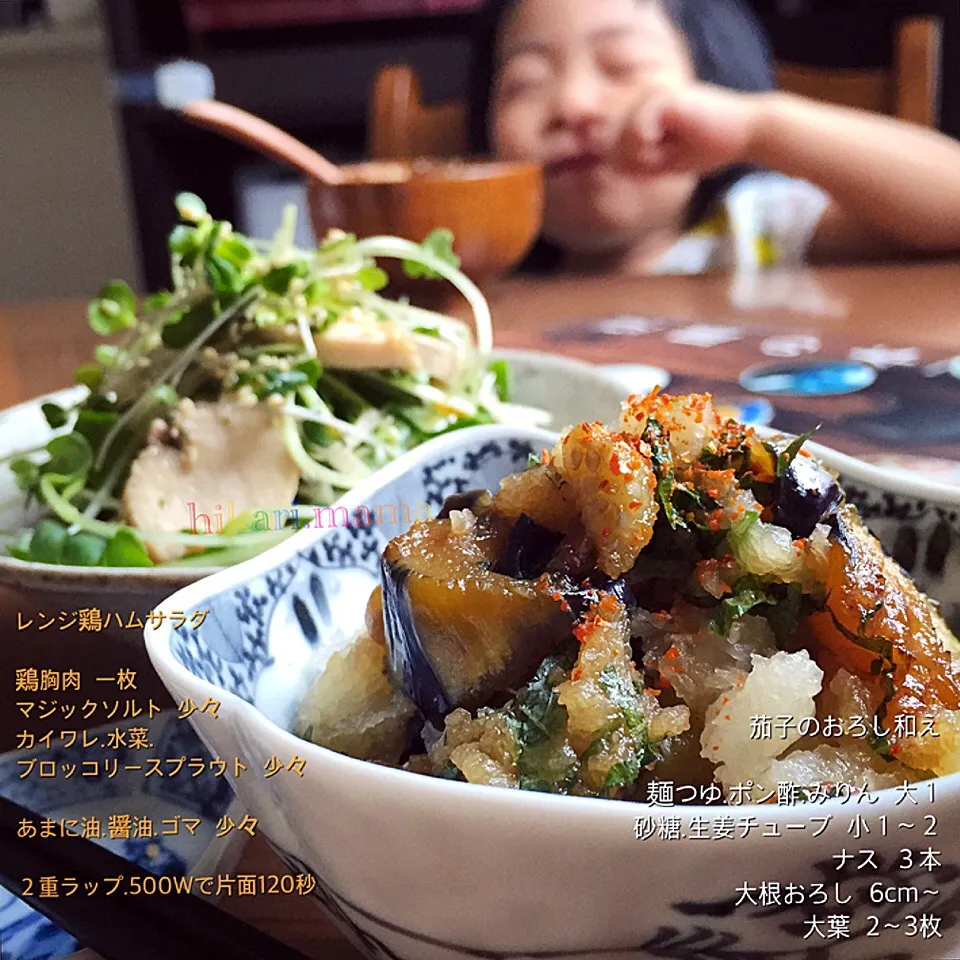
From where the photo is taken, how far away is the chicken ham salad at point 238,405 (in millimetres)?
725

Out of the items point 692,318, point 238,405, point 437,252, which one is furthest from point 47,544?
point 692,318

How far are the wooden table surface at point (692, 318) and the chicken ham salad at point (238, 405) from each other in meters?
0.34

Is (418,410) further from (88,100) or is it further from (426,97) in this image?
(88,100)

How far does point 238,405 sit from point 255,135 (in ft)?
2.21

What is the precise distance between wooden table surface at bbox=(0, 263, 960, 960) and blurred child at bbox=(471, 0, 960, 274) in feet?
1.03

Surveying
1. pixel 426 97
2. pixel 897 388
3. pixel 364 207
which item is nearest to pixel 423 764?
pixel 897 388

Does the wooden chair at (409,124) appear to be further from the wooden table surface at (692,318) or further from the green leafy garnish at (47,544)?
the green leafy garnish at (47,544)

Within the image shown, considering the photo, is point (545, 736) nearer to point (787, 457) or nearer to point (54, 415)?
point (787, 457)

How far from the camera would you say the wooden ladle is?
127cm

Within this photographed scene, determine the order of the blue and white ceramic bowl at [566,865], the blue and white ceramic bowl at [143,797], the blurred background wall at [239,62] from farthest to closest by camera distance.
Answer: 1. the blurred background wall at [239,62]
2. the blue and white ceramic bowl at [143,797]
3. the blue and white ceramic bowl at [566,865]

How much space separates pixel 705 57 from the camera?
92.6 inches

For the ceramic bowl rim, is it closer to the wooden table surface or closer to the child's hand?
the wooden table surface

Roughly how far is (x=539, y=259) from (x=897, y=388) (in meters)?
1.40

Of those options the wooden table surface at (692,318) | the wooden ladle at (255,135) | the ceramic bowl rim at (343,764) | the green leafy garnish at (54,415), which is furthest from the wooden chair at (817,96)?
the ceramic bowl rim at (343,764)
